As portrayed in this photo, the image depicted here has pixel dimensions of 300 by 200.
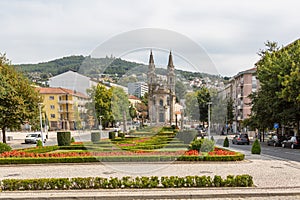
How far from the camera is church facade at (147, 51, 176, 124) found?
15391 millimetres

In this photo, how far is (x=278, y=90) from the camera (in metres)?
42.6

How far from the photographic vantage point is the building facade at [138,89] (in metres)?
15.9

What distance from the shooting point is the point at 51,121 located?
296ft

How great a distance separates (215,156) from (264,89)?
25932 mm

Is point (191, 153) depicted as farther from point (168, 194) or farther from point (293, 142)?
point (293, 142)

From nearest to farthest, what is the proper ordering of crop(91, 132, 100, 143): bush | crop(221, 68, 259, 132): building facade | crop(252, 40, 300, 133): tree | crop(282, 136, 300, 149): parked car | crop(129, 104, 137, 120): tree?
crop(91, 132, 100, 143): bush
crop(129, 104, 137, 120): tree
crop(252, 40, 300, 133): tree
crop(282, 136, 300, 149): parked car
crop(221, 68, 259, 132): building facade

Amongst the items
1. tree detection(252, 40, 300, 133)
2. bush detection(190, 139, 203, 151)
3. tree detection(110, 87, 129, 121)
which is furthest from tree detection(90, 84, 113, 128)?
tree detection(252, 40, 300, 133)

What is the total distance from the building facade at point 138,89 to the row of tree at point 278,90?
827 inches

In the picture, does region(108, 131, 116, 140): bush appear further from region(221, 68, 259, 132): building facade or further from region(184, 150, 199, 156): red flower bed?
region(221, 68, 259, 132): building facade

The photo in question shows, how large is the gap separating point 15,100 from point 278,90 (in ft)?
96.0

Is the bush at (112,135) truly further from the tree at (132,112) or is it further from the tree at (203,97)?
the tree at (203,97)

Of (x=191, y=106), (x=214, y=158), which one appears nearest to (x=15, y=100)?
(x=214, y=158)

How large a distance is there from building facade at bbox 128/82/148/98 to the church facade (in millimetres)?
224

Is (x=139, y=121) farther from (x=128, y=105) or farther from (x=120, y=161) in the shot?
(x=120, y=161)
